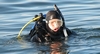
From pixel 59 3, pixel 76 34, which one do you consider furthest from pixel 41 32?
pixel 59 3

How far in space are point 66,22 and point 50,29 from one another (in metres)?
3.27

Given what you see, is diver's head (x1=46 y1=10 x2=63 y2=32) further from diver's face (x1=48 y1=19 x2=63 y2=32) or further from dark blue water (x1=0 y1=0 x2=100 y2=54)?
dark blue water (x1=0 y1=0 x2=100 y2=54)

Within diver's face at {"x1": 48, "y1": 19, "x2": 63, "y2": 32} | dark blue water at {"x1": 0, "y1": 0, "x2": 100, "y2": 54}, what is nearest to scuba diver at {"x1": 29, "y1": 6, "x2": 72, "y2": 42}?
diver's face at {"x1": 48, "y1": 19, "x2": 63, "y2": 32}

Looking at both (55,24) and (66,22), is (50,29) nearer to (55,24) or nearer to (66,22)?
(55,24)

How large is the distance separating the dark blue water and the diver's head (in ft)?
1.85

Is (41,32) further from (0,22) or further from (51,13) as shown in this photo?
(0,22)

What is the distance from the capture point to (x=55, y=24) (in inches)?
352

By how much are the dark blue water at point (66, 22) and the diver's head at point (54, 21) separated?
0.56 metres

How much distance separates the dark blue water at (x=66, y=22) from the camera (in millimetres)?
9030

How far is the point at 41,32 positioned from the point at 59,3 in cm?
666

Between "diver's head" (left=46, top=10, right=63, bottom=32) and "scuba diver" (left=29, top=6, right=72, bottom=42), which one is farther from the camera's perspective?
"scuba diver" (left=29, top=6, right=72, bottom=42)

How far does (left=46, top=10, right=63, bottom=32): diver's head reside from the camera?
896 centimetres

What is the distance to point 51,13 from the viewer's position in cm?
927

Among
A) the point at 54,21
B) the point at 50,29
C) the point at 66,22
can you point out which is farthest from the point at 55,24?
the point at 66,22
